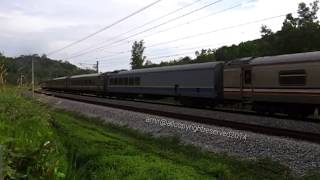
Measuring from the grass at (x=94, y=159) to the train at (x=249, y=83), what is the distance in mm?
7479

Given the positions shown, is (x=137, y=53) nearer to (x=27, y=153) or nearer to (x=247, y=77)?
(x=247, y=77)

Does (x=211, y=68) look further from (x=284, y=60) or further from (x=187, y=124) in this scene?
(x=187, y=124)

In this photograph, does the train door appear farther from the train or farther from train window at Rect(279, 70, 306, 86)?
train window at Rect(279, 70, 306, 86)

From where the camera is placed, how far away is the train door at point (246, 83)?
76.9 feet

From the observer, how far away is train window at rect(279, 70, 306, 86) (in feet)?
64.7

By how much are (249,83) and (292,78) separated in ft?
10.9

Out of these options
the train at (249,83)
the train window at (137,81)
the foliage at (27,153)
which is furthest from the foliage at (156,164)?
the train window at (137,81)

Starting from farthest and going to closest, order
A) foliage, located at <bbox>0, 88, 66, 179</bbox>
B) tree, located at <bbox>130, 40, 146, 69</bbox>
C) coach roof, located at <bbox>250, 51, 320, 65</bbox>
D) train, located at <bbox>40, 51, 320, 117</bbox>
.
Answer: tree, located at <bbox>130, 40, 146, 69</bbox>
train, located at <bbox>40, 51, 320, 117</bbox>
coach roof, located at <bbox>250, 51, 320, 65</bbox>
foliage, located at <bbox>0, 88, 66, 179</bbox>

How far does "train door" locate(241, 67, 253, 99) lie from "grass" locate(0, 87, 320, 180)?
9.85 meters

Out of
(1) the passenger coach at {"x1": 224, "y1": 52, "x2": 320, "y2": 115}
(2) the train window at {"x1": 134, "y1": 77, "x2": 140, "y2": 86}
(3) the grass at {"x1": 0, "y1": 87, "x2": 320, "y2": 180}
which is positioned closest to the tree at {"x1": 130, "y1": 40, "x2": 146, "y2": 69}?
(2) the train window at {"x1": 134, "y1": 77, "x2": 140, "y2": 86}

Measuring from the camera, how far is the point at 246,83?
77.8 ft
